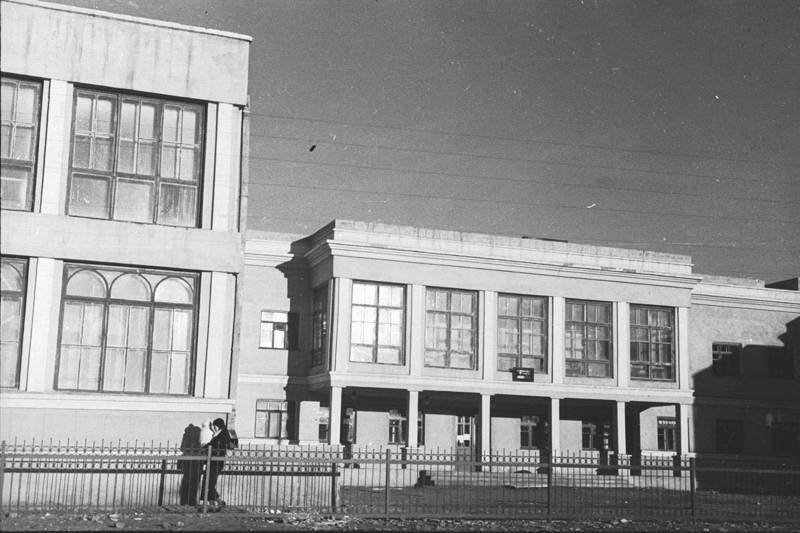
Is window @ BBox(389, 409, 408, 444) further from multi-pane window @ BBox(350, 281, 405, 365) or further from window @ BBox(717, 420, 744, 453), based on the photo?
window @ BBox(717, 420, 744, 453)

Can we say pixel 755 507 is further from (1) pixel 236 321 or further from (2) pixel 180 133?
(2) pixel 180 133

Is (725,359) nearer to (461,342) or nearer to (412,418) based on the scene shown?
(461,342)

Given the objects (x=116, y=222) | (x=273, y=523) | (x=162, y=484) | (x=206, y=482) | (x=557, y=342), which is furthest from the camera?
(x=557, y=342)

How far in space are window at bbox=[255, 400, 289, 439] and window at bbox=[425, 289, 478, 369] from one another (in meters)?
5.57

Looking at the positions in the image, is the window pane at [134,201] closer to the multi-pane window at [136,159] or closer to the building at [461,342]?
the multi-pane window at [136,159]

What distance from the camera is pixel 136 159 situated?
1966 cm

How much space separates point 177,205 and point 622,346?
20.1 meters

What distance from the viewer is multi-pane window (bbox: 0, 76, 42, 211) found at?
1897 centimetres

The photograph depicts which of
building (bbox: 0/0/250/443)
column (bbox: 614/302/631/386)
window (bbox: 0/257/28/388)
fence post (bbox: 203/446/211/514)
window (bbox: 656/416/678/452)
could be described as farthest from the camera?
window (bbox: 656/416/678/452)

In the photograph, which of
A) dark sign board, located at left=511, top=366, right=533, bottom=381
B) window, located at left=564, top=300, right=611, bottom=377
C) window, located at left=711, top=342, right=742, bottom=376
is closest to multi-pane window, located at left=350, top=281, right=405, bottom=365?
dark sign board, located at left=511, top=366, right=533, bottom=381

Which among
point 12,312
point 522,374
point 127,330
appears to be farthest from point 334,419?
point 12,312

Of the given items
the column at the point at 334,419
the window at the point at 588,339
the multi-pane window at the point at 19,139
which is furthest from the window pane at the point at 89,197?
the window at the point at 588,339

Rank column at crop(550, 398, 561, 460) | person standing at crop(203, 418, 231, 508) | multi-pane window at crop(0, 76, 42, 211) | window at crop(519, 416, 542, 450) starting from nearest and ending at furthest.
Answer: person standing at crop(203, 418, 231, 508), multi-pane window at crop(0, 76, 42, 211), column at crop(550, 398, 561, 460), window at crop(519, 416, 542, 450)

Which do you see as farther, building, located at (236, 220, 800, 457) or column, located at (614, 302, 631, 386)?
column, located at (614, 302, 631, 386)
